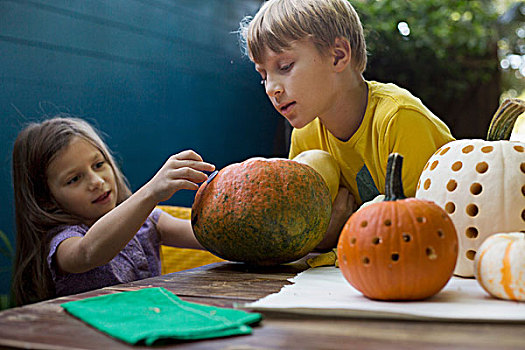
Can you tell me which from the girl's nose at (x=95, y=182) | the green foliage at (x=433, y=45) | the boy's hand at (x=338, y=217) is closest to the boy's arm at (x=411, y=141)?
the boy's hand at (x=338, y=217)

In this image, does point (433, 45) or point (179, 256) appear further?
point (433, 45)

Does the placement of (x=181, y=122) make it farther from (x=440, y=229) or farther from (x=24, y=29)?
(x=440, y=229)

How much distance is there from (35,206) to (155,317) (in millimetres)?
933

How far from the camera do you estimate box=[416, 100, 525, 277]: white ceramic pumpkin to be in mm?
855

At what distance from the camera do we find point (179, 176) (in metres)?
1.15

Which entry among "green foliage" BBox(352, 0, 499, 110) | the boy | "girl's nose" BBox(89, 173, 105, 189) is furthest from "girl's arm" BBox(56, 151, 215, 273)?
"green foliage" BBox(352, 0, 499, 110)

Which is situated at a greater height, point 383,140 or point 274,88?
point 274,88

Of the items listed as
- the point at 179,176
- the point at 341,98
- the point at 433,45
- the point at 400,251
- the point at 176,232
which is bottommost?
the point at 176,232

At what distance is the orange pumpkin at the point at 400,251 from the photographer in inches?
27.2

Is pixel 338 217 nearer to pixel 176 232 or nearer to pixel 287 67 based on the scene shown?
pixel 287 67

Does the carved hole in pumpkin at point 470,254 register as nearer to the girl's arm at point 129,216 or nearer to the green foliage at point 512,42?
the girl's arm at point 129,216

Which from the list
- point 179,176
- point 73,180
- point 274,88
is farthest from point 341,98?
point 73,180

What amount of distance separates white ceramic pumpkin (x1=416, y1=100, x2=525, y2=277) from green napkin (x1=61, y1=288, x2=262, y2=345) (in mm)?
441

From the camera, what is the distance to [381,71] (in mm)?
3066
